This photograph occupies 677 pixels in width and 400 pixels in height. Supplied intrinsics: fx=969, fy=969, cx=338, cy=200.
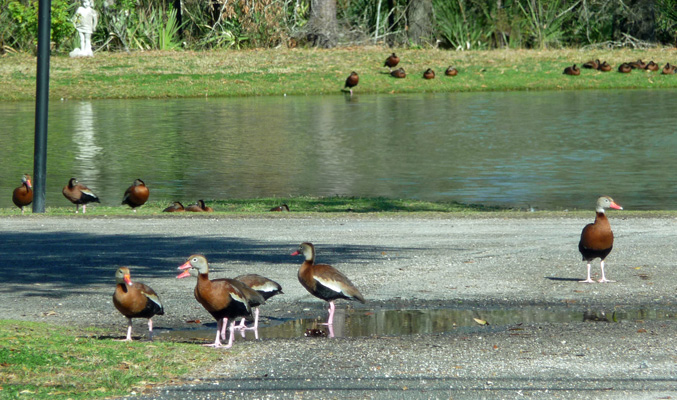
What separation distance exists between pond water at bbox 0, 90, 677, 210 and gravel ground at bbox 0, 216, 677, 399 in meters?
4.13

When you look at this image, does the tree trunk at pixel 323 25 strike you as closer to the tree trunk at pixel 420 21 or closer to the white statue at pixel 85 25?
the tree trunk at pixel 420 21

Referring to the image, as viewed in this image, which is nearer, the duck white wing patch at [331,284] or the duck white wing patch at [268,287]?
the duck white wing patch at [331,284]

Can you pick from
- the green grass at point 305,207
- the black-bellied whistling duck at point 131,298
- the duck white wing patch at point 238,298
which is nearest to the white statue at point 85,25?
the green grass at point 305,207

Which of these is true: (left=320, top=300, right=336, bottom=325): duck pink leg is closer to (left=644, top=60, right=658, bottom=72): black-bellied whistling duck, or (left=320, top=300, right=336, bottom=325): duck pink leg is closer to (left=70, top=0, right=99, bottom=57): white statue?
(left=644, top=60, right=658, bottom=72): black-bellied whistling duck

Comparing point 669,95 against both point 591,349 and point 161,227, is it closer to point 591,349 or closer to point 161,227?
point 161,227

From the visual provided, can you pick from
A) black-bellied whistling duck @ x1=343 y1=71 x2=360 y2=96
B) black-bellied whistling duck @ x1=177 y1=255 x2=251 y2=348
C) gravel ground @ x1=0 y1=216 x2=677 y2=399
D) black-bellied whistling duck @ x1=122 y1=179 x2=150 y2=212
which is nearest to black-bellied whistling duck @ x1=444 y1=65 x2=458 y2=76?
black-bellied whistling duck @ x1=343 y1=71 x2=360 y2=96

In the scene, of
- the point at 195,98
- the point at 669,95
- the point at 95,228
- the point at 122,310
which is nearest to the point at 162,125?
the point at 195,98

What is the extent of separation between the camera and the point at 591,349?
834cm

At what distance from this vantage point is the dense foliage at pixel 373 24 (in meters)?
50.4

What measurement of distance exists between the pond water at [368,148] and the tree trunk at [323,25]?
12.6 metres

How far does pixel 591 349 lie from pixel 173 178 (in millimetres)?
15074

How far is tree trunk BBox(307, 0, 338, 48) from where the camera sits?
50.6 metres

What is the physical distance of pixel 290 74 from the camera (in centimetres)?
4341

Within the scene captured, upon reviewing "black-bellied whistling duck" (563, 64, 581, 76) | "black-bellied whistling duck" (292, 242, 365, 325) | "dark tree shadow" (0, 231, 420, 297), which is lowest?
"dark tree shadow" (0, 231, 420, 297)
